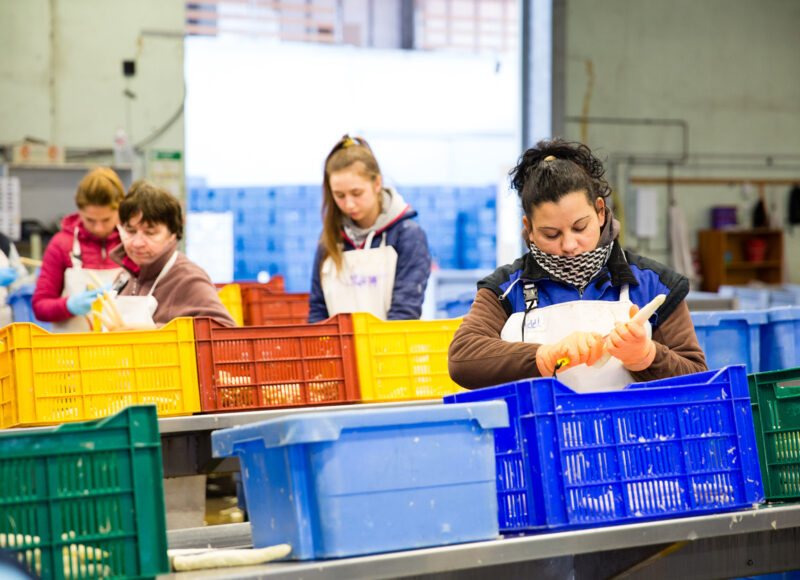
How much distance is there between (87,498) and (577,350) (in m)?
0.96

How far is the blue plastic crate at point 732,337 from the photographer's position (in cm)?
349

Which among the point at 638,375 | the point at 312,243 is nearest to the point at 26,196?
the point at 312,243

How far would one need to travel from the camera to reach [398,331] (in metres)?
3.05

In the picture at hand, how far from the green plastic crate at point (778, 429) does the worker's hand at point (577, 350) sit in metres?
0.45

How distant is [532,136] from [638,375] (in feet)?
26.4

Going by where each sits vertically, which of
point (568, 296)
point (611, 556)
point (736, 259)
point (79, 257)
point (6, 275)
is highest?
point (736, 259)

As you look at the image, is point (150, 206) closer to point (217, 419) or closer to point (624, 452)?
point (217, 419)

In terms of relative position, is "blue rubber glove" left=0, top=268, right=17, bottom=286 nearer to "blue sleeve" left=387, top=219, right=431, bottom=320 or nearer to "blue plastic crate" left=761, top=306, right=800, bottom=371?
"blue sleeve" left=387, top=219, right=431, bottom=320

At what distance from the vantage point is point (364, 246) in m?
3.59

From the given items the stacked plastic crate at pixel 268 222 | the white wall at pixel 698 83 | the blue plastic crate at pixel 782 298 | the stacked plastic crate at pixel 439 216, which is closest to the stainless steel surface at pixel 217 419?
the blue plastic crate at pixel 782 298

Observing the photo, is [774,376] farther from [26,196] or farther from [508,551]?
[26,196]

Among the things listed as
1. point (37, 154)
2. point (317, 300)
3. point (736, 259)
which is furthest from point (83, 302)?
point (736, 259)

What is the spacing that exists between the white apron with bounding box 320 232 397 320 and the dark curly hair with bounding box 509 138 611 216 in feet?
4.54

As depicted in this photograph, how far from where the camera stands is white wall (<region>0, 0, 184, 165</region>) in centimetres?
761
